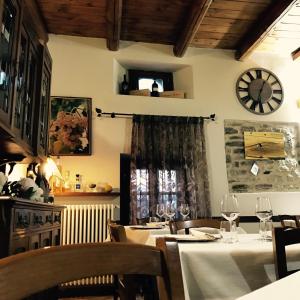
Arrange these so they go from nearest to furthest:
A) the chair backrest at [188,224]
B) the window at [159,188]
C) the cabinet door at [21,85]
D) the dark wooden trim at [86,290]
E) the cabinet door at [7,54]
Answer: the cabinet door at [7,54] < the chair backrest at [188,224] < the cabinet door at [21,85] < the dark wooden trim at [86,290] < the window at [159,188]

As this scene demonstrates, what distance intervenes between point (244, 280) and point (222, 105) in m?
4.09

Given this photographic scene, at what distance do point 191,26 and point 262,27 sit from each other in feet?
3.26

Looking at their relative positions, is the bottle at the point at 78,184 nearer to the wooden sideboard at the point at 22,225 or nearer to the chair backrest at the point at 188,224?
the wooden sideboard at the point at 22,225

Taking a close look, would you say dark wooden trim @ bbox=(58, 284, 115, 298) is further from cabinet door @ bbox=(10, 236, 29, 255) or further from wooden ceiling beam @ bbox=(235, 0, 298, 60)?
wooden ceiling beam @ bbox=(235, 0, 298, 60)

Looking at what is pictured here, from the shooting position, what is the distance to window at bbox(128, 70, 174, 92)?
5047 millimetres

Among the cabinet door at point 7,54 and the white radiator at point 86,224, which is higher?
the cabinet door at point 7,54

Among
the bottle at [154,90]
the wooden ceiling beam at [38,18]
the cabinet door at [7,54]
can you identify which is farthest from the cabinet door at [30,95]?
the bottle at [154,90]

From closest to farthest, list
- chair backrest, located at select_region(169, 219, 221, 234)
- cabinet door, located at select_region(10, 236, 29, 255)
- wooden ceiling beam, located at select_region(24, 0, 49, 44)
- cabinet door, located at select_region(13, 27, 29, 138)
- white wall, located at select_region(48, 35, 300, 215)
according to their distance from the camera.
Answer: cabinet door, located at select_region(10, 236, 29, 255), chair backrest, located at select_region(169, 219, 221, 234), cabinet door, located at select_region(13, 27, 29, 138), wooden ceiling beam, located at select_region(24, 0, 49, 44), white wall, located at select_region(48, 35, 300, 215)

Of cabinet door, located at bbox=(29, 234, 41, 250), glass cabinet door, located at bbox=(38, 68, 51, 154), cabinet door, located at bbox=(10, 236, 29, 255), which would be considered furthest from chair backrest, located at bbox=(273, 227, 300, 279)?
glass cabinet door, located at bbox=(38, 68, 51, 154)

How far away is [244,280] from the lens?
1.05m

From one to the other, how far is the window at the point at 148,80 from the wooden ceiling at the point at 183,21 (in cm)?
47

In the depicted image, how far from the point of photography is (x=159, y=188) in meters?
4.30

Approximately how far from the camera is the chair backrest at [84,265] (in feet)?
1.41

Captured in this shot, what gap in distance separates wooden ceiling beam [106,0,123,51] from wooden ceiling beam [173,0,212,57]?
0.90m
